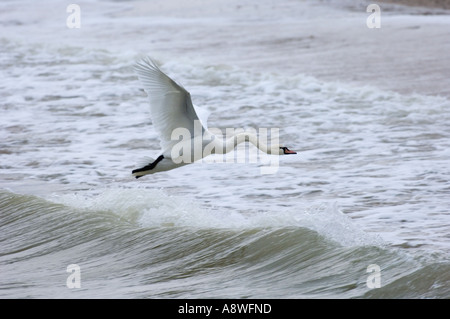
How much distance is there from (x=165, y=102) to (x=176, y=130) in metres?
0.43

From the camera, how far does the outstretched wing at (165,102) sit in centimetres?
806

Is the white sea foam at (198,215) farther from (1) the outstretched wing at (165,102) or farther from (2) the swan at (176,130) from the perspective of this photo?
(1) the outstretched wing at (165,102)

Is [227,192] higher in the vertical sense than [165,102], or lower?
lower

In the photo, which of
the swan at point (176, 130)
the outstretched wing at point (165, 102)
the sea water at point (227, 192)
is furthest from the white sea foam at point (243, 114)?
the outstretched wing at point (165, 102)

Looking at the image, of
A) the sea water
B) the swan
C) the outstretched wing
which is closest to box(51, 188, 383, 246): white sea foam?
the sea water

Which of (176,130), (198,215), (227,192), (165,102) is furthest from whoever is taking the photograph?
(227,192)

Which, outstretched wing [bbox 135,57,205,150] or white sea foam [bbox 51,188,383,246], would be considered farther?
outstretched wing [bbox 135,57,205,150]

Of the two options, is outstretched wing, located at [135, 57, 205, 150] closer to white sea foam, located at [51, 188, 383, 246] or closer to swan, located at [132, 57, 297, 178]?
swan, located at [132, 57, 297, 178]

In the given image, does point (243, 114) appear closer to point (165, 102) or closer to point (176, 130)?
point (176, 130)

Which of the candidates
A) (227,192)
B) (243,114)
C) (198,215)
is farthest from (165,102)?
(243,114)

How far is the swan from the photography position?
26.9 feet

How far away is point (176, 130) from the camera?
8.67 metres

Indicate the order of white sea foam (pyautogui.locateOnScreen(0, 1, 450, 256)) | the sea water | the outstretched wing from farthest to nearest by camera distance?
white sea foam (pyautogui.locateOnScreen(0, 1, 450, 256)) → the outstretched wing → the sea water

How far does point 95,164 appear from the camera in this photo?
10984 mm
